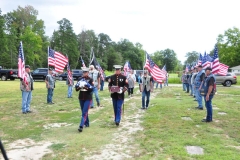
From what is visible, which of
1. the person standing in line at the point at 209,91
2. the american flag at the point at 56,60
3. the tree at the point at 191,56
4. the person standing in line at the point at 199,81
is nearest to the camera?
the person standing in line at the point at 209,91

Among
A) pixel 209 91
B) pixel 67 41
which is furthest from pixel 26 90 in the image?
pixel 67 41

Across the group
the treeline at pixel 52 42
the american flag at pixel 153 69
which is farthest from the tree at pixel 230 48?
the american flag at pixel 153 69

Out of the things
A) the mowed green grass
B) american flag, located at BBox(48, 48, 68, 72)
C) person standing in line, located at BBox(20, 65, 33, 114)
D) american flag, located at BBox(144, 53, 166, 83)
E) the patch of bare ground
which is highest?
american flag, located at BBox(48, 48, 68, 72)

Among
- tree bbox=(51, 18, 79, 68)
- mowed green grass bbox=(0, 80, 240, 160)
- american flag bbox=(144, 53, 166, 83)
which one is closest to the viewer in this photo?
mowed green grass bbox=(0, 80, 240, 160)

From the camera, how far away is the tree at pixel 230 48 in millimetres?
81500

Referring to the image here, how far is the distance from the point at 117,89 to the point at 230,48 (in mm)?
81976

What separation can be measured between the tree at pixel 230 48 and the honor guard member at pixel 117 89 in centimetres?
8023

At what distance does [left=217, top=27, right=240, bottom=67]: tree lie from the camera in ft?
267

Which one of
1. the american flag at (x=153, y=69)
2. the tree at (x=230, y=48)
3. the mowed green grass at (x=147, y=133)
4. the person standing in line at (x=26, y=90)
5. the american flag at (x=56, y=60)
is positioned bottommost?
the mowed green grass at (x=147, y=133)

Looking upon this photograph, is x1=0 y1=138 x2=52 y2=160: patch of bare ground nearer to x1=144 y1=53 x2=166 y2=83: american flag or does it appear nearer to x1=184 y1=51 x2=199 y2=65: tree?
x1=144 y1=53 x2=166 y2=83: american flag

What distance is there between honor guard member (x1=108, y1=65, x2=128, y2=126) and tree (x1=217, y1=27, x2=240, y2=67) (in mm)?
80227

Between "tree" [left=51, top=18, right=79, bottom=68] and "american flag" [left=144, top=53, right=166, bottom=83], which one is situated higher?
"tree" [left=51, top=18, right=79, bottom=68]

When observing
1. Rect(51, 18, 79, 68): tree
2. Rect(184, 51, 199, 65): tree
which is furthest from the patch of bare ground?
Rect(184, 51, 199, 65): tree

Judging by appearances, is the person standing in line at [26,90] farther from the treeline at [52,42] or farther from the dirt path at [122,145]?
the treeline at [52,42]
